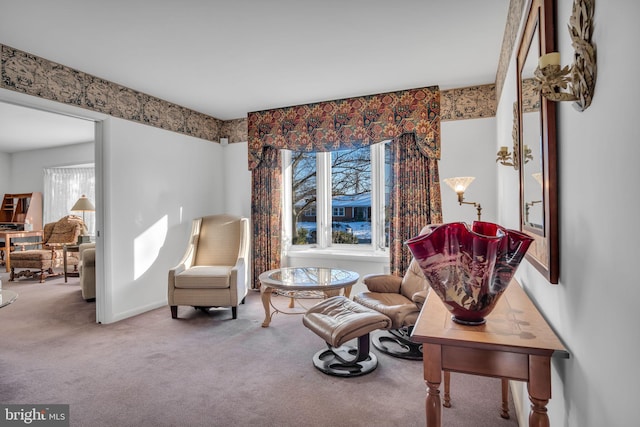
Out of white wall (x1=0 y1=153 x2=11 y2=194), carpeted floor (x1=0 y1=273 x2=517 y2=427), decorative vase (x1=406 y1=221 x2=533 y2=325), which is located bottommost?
carpeted floor (x1=0 y1=273 x2=517 y2=427)

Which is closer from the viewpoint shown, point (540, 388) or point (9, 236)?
point (540, 388)

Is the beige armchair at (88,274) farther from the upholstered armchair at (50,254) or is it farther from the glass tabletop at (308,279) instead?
the glass tabletop at (308,279)

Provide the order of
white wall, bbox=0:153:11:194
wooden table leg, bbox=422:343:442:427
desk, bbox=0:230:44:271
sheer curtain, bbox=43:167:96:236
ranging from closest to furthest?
wooden table leg, bbox=422:343:442:427
desk, bbox=0:230:44:271
sheer curtain, bbox=43:167:96:236
white wall, bbox=0:153:11:194

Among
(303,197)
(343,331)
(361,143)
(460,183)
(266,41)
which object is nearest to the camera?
(343,331)

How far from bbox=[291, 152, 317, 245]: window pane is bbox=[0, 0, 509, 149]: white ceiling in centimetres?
111

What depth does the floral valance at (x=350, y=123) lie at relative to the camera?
403 centimetres

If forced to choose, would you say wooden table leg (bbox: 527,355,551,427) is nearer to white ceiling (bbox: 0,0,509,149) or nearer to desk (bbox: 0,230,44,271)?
white ceiling (bbox: 0,0,509,149)

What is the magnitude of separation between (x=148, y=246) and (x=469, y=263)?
3.92 metres

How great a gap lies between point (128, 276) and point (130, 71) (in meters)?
2.14

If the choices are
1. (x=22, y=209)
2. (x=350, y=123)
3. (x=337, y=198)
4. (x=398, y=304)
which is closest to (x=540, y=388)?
(x=398, y=304)

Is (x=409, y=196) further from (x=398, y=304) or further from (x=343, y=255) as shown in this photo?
(x=398, y=304)

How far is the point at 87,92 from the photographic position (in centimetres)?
356

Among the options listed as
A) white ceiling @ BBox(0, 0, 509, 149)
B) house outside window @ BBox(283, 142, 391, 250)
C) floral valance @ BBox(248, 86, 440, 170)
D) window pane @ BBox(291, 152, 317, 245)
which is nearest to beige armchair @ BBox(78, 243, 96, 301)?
white ceiling @ BBox(0, 0, 509, 149)

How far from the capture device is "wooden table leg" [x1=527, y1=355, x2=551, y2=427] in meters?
1.09
